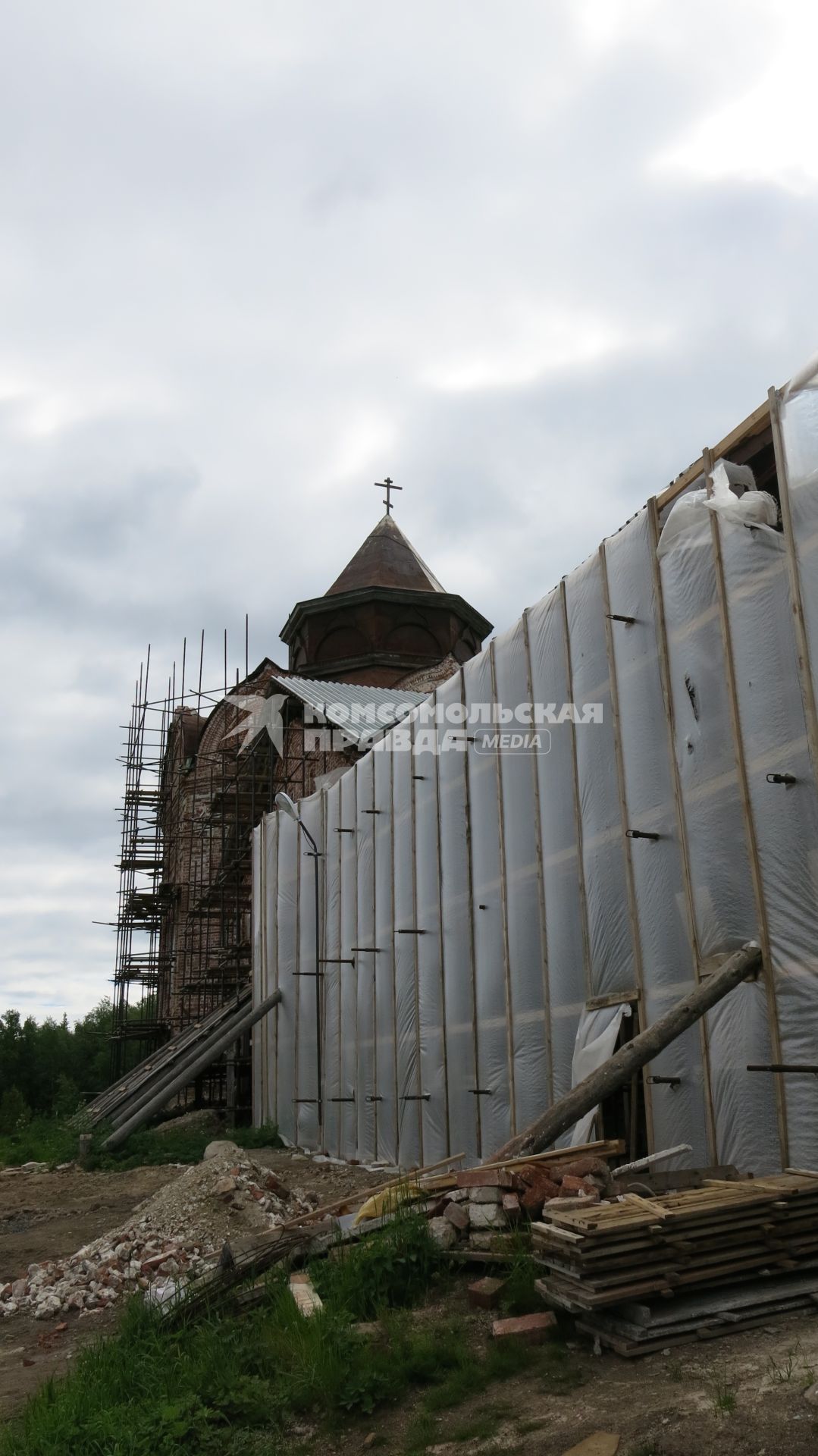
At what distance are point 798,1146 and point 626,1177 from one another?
1153 millimetres

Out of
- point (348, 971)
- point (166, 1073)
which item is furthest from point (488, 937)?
point (166, 1073)

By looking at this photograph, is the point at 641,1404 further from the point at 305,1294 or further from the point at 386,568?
the point at 386,568

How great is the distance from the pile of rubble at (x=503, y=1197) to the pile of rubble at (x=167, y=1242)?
2266 mm

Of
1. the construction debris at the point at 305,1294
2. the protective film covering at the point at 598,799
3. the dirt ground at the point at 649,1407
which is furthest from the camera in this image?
the protective film covering at the point at 598,799

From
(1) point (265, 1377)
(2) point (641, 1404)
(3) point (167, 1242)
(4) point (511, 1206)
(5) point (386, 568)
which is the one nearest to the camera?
(2) point (641, 1404)

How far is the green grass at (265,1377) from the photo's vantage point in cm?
530

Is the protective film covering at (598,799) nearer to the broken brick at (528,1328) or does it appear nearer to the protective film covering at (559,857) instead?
the protective film covering at (559,857)

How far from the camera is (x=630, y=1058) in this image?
7.91 meters

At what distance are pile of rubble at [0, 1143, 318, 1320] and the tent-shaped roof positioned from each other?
84.1 ft

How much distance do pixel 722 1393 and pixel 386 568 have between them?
110 feet

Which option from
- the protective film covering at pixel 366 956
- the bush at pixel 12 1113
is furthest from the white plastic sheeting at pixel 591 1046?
the bush at pixel 12 1113

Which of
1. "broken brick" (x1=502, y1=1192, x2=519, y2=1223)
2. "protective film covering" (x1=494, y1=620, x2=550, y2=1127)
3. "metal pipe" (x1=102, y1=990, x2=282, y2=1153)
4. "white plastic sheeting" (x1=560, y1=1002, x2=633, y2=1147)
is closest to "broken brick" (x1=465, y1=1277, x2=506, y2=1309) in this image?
"broken brick" (x1=502, y1=1192, x2=519, y2=1223)

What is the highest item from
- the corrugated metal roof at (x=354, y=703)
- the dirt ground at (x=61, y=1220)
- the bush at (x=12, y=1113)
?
the corrugated metal roof at (x=354, y=703)

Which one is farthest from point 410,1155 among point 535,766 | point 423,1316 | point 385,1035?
point 423,1316
